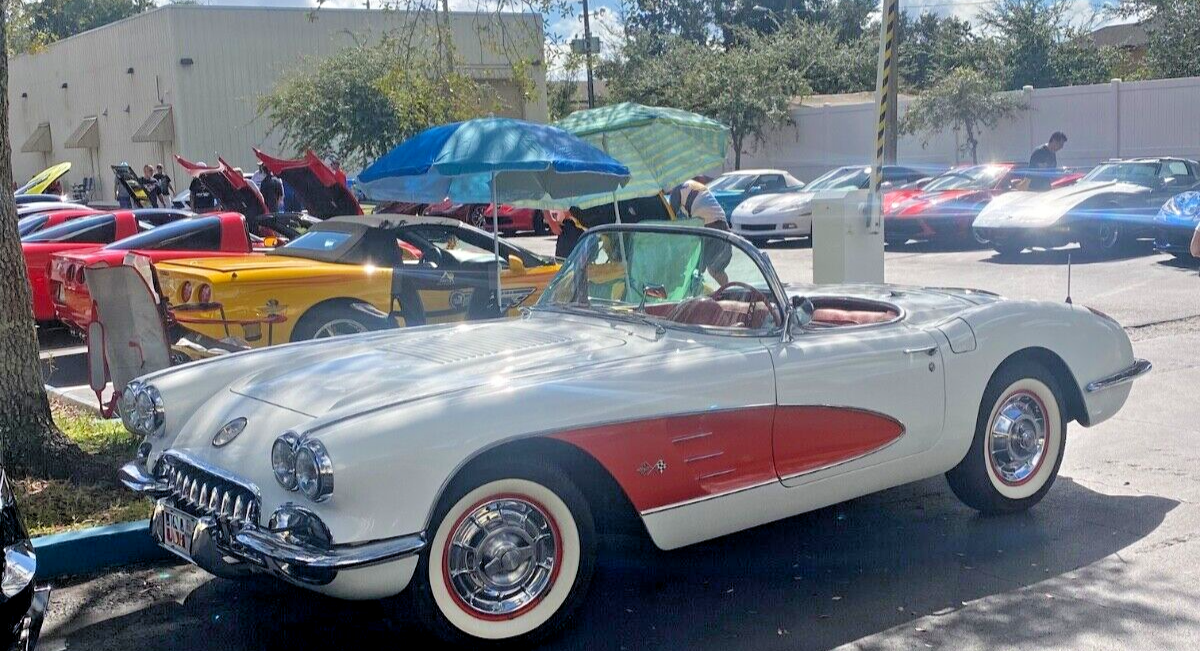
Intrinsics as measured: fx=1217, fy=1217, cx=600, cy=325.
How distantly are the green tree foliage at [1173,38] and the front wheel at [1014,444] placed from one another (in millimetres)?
30367

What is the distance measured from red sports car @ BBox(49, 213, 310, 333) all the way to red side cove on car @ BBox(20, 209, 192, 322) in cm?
79

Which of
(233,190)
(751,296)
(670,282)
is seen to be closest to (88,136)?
(233,190)

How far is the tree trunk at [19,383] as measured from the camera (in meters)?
6.27

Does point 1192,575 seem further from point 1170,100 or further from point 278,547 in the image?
point 1170,100

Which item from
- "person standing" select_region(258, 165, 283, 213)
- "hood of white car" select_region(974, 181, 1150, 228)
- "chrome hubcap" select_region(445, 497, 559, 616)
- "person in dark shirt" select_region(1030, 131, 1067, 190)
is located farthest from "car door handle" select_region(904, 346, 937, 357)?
"person in dark shirt" select_region(1030, 131, 1067, 190)

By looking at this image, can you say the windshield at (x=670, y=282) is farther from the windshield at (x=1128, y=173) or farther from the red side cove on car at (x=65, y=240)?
the windshield at (x=1128, y=173)

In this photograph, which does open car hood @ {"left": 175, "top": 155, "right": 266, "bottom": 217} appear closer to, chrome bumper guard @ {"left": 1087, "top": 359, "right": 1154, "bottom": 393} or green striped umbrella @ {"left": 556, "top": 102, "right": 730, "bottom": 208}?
green striped umbrella @ {"left": 556, "top": 102, "right": 730, "bottom": 208}

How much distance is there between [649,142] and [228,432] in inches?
300

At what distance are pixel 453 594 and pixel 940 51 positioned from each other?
3615 cm

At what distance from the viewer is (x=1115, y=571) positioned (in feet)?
16.0

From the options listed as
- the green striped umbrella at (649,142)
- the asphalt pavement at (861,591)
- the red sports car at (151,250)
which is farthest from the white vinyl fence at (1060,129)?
the asphalt pavement at (861,591)

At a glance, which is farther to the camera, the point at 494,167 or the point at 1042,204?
the point at 1042,204

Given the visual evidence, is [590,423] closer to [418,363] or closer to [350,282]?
[418,363]

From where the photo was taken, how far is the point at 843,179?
882 inches
